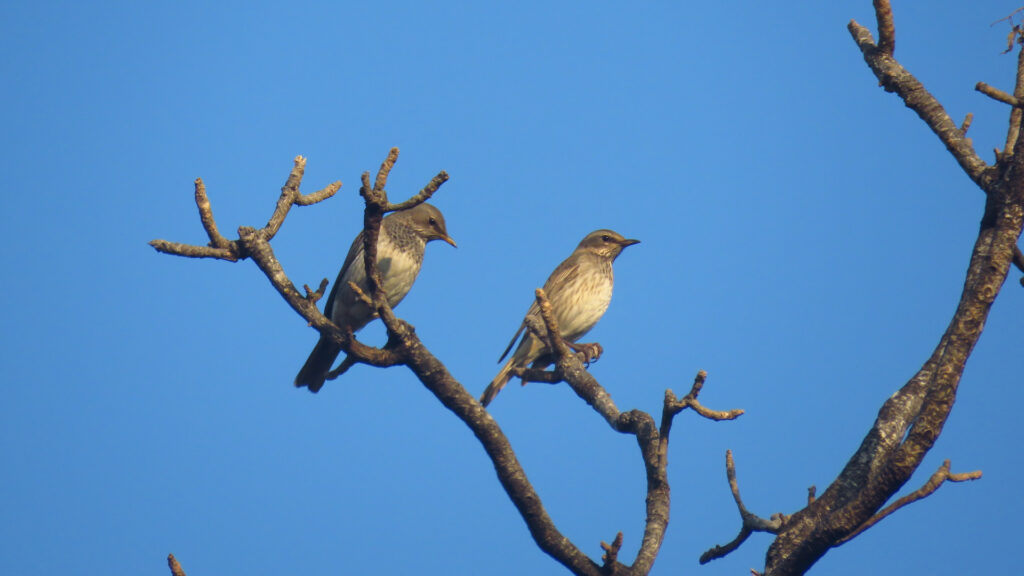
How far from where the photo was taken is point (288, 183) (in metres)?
6.67

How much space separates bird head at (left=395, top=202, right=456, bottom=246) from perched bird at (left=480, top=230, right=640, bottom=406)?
1.40 metres

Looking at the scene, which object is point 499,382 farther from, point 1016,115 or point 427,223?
point 1016,115

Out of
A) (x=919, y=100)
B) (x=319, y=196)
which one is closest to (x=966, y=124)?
(x=919, y=100)

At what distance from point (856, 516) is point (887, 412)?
80 centimetres

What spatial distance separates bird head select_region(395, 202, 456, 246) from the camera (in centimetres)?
1020

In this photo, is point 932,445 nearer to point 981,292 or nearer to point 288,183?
point 981,292

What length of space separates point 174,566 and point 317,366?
508 cm

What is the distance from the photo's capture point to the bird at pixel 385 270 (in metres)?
9.59

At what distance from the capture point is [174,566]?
15.0 ft

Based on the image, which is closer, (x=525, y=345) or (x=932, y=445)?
(x=932, y=445)

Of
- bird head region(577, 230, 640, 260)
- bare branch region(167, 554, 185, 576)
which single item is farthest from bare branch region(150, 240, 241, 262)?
bird head region(577, 230, 640, 260)

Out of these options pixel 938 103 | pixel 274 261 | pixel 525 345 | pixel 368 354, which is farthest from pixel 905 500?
pixel 525 345

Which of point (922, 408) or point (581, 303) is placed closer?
point (922, 408)

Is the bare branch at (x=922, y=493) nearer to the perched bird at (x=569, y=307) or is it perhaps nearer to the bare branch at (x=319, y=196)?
the bare branch at (x=319, y=196)
